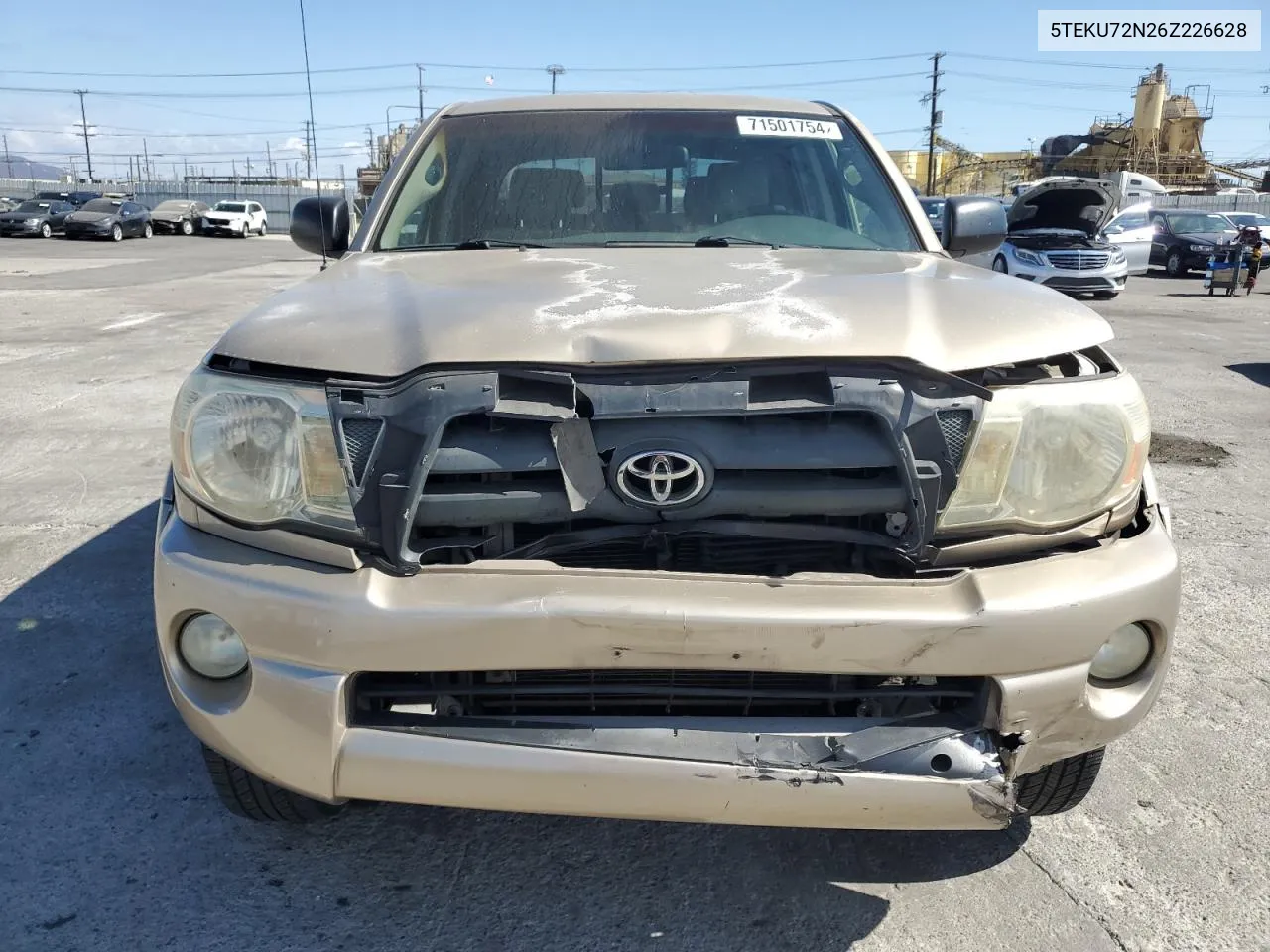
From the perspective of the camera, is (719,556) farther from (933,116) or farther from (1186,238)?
(933,116)

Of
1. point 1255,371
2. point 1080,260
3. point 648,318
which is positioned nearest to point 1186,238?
point 1080,260

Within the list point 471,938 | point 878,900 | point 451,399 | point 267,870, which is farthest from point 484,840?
point 451,399

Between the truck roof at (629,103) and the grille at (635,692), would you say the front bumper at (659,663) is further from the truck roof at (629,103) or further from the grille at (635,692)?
the truck roof at (629,103)

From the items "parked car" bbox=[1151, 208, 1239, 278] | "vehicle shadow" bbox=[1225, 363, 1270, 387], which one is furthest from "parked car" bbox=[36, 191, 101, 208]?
"vehicle shadow" bbox=[1225, 363, 1270, 387]

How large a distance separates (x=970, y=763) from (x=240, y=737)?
1403 millimetres

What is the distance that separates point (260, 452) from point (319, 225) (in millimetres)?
1637

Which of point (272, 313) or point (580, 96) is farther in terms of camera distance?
point (580, 96)

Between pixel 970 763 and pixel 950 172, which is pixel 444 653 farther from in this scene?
pixel 950 172

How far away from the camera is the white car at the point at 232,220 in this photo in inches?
1603

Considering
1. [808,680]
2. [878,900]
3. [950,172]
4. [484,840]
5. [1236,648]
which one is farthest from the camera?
[950,172]

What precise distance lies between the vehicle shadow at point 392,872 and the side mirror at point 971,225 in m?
1.97

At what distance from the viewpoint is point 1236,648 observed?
354 cm

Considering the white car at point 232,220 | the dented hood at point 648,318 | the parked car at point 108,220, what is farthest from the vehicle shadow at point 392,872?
the white car at point 232,220

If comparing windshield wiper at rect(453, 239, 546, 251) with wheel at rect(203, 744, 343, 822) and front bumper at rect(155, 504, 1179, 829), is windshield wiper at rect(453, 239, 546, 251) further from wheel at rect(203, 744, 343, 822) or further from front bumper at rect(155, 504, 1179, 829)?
wheel at rect(203, 744, 343, 822)
